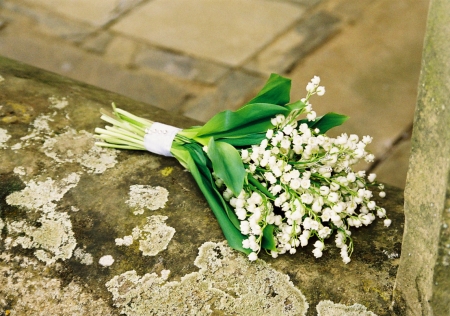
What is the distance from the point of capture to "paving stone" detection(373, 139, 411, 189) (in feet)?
9.63

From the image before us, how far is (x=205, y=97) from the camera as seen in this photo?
3.42 meters

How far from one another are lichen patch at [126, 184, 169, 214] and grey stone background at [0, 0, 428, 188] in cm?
186

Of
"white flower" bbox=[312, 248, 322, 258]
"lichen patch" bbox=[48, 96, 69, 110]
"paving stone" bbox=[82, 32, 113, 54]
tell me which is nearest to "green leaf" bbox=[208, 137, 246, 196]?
"white flower" bbox=[312, 248, 322, 258]

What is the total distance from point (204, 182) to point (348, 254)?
1.28 feet

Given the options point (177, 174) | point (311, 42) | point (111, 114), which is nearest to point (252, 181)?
point (177, 174)

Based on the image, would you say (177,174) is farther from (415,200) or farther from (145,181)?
(415,200)

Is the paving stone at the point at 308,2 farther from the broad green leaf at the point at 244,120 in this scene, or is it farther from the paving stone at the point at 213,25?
the broad green leaf at the point at 244,120

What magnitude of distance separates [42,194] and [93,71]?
2.34 metres

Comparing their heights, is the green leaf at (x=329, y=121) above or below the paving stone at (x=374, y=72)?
below

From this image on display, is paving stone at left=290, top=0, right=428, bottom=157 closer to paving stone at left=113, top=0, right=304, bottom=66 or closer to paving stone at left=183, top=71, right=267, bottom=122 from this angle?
paving stone at left=183, top=71, right=267, bottom=122

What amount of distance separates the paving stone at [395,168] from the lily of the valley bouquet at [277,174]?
59.0 inches

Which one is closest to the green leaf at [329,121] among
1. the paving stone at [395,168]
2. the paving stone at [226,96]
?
the paving stone at [395,168]

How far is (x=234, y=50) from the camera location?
3748 mm

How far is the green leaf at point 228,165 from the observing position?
131cm
